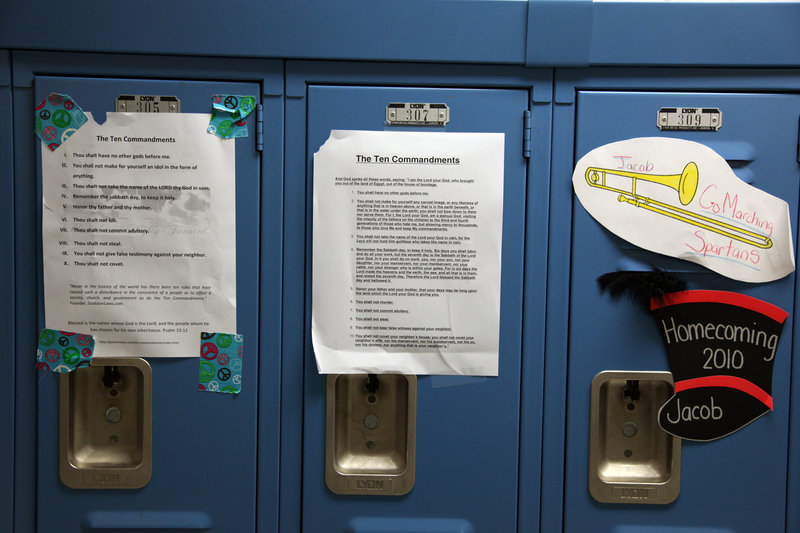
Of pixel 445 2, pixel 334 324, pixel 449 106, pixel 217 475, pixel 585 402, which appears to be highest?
pixel 445 2

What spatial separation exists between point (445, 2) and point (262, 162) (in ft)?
2.07

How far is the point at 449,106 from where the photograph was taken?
1.30 m

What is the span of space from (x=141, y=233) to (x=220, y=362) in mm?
404

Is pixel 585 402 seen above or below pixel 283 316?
below

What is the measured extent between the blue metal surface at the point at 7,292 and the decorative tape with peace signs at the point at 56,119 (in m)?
0.09

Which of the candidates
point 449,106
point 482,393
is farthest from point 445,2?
point 482,393

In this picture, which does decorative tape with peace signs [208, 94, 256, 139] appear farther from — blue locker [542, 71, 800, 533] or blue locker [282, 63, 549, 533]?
blue locker [542, 71, 800, 533]

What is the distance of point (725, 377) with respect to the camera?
52.2 inches

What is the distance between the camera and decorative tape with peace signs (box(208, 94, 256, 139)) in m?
1.30

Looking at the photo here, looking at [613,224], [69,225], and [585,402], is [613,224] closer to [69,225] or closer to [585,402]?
[585,402]

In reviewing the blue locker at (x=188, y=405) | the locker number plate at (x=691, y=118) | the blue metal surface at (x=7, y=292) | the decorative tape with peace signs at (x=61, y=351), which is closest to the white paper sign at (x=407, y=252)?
the blue locker at (x=188, y=405)

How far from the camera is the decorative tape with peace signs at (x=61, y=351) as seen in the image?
1.31 m

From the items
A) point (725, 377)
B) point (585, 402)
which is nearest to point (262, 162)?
point (585, 402)

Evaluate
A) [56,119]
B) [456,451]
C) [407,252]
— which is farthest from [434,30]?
[456,451]
